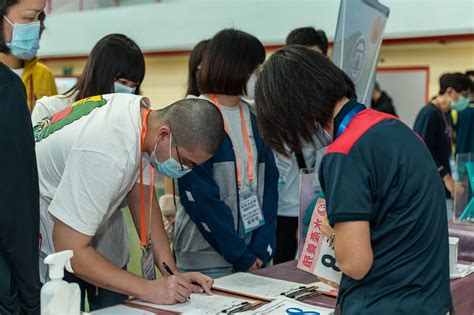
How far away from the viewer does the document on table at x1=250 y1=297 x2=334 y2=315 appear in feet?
5.05

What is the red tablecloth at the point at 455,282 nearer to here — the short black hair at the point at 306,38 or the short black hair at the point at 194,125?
the short black hair at the point at 194,125

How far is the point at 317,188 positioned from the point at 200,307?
0.63 meters

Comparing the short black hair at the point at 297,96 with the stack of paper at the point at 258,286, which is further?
the stack of paper at the point at 258,286

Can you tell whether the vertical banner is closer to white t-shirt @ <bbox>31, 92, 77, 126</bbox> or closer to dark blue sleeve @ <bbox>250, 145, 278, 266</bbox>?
dark blue sleeve @ <bbox>250, 145, 278, 266</bbox>

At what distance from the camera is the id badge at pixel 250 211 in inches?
85.4

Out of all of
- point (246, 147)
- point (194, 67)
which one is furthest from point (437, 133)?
point (246, 147)

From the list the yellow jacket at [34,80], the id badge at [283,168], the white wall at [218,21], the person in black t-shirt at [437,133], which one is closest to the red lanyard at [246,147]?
the id badge at [283,168]

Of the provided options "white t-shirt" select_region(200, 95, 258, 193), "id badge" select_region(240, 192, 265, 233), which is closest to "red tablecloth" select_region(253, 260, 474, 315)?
"id badge" select_region(240, 192, 265, 233)

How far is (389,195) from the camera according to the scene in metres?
1.23

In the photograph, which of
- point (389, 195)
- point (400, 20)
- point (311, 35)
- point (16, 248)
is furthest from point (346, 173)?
point (400, 20)

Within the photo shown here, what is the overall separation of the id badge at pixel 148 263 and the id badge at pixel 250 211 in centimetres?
51

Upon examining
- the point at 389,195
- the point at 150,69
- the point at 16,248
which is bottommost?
the point at 150,69

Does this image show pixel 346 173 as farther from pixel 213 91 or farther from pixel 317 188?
pixel 213 91

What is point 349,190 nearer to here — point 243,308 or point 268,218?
point 243,308
